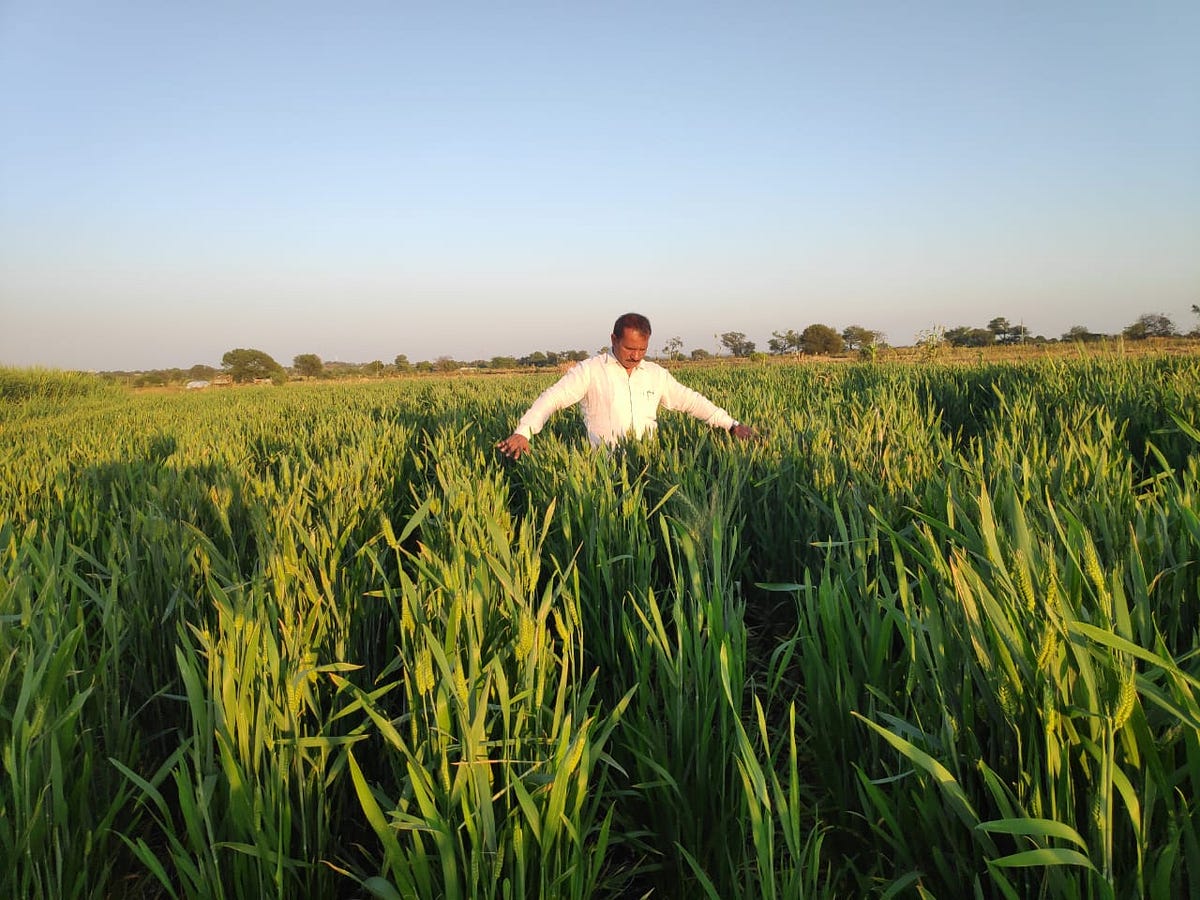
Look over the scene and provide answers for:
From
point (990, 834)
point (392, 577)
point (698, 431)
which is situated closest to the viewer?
point (990, 834)

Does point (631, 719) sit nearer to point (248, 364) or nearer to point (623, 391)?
point (623, 391)

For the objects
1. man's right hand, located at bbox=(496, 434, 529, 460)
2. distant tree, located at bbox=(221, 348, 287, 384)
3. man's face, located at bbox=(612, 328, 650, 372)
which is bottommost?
man's right hand, located at bbox=(496, 434, 529, 460)

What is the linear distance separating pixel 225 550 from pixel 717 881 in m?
2.17

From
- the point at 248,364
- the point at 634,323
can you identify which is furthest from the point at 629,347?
the point at 248,364

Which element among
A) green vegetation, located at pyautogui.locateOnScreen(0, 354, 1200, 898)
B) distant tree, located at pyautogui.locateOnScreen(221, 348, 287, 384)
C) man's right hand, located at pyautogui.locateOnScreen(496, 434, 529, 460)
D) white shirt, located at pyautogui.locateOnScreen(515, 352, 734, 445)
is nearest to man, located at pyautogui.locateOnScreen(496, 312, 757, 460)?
white shirt, located at pyautogui.locateOnScreen(515, 352, 734, 445)

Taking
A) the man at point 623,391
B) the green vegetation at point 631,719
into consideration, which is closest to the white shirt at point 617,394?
the man at point 623,391

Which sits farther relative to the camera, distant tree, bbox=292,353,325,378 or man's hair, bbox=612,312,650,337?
distant tree, bbox=292,353,325,378

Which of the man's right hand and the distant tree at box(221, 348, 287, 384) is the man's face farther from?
the distant tree at box(221, 348, 287, 384)

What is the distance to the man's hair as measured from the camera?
4.20 meters

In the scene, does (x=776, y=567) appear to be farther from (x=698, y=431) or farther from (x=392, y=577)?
(x=698, y=431)

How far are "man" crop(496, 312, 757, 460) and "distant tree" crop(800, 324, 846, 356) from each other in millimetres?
78465

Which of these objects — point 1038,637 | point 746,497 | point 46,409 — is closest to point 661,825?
point 1038,637

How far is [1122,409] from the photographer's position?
4047mm

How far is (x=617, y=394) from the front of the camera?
14.5 feet
